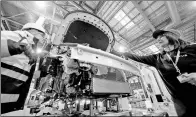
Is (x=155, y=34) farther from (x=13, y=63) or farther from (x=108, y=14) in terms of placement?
(x=108, y=14)

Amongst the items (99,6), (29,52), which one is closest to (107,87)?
(29,52)

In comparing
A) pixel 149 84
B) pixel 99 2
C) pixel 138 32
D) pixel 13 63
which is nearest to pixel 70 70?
pixel 13 63

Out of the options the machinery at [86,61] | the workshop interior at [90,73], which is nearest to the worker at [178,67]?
the workshop interior at [90,73]

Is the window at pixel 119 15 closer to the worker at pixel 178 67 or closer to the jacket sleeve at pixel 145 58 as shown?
the worker at pixel 178 67

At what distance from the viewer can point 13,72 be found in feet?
4.35

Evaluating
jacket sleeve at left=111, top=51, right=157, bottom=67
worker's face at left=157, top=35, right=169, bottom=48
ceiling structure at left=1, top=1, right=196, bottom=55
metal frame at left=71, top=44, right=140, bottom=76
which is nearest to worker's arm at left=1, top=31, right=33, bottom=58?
metal frame at left=71, top=44, right=140, bottom=76

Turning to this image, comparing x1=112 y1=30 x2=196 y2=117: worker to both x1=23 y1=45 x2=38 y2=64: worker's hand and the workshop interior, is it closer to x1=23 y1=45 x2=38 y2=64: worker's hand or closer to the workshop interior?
the workshop interior

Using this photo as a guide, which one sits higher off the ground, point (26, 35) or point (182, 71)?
point (26, 35)

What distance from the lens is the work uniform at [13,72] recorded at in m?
1.16

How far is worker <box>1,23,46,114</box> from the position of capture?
1.17 m

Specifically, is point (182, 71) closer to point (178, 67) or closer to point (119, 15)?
point (178, 67)

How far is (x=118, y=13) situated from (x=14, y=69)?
18.2ft

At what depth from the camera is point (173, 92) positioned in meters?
1.54

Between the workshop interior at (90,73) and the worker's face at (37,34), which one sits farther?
the worker's face at (37,34)
